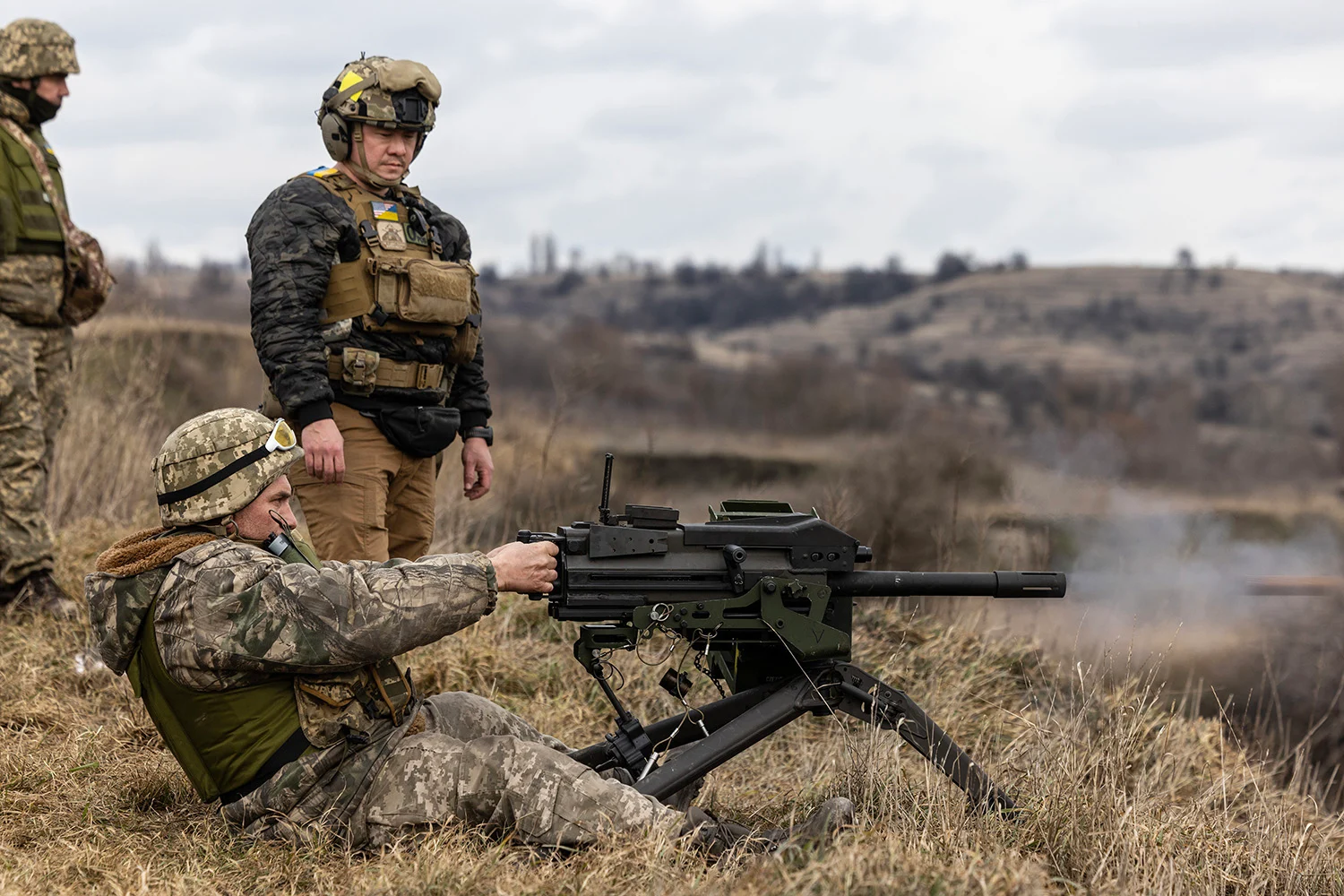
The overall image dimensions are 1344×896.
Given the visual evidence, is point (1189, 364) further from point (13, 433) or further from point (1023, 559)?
point (13, 433)

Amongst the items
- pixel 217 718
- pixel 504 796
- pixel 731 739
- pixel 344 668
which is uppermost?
pixel 344 668

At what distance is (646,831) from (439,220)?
2860mm

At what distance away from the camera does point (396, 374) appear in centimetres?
535

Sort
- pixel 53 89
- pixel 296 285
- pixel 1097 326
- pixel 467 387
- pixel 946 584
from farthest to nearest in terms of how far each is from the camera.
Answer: pixel 1097 326
pixel 53 89
pixel 467 387
pixel 296 285
pixel 946 584

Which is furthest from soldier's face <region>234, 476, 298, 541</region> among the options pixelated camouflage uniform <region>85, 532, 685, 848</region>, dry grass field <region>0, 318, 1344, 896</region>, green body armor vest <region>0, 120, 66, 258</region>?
green body armor vest <region>0, 120, 66, 258</region>

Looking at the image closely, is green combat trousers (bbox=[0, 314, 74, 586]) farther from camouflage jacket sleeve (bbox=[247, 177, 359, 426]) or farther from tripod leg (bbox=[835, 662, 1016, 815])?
Answer: tripod leg (bbox=[835, 662, 1016, 815])

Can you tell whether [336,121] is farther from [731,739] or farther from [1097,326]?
[1097,326]

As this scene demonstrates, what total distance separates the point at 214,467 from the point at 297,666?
62cm

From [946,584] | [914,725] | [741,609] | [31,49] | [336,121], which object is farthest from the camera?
[31,49]

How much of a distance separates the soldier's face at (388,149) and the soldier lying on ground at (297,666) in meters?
1.75

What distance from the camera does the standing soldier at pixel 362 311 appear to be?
5.08 meters

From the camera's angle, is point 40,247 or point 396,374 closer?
point 396,374

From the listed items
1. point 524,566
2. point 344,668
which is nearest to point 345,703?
point 344,668

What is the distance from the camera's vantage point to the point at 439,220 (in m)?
5.65
